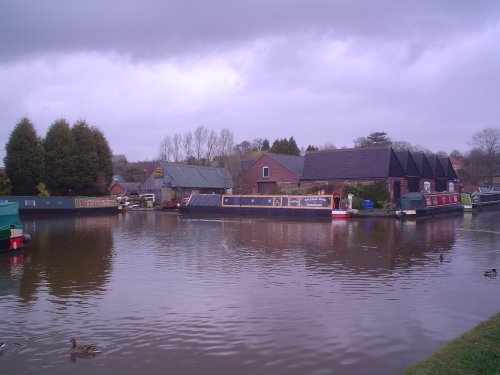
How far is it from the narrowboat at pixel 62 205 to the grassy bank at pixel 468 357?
31015 mm

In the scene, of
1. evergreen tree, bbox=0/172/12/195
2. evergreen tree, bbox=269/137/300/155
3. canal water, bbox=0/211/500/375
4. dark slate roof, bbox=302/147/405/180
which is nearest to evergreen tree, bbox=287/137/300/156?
evergreen tree, bbox=269/137/300/155

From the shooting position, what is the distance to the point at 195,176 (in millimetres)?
50000

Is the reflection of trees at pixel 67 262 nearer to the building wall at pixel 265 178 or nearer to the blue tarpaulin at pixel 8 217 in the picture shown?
the blue tarpaulin at pixel 8 217

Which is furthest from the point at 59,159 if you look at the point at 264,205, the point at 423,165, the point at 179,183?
the point at 423,165

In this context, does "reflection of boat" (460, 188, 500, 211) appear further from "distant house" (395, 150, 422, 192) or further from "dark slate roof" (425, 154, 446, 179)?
"dark slate roof" (425, 154, 446, 179)

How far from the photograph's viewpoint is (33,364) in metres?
6.20

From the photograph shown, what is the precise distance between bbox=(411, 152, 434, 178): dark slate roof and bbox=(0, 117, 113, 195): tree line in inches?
1163

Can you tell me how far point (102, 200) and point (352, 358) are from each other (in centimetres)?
3465

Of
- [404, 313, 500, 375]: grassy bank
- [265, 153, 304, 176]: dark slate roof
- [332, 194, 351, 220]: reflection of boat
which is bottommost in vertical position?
[404, 313, 500, 375]: grassy bank

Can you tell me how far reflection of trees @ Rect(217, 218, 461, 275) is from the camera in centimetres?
1341

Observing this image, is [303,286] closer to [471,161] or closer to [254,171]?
[254,171]

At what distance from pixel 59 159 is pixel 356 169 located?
24.9m

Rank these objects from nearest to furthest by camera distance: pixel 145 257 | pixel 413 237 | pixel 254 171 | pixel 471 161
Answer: pixel 145 257 → pixel 413 237 → pixel 254 171 → pixel 471 161

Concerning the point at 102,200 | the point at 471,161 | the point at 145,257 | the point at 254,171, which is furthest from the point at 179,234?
the point at 471,161
